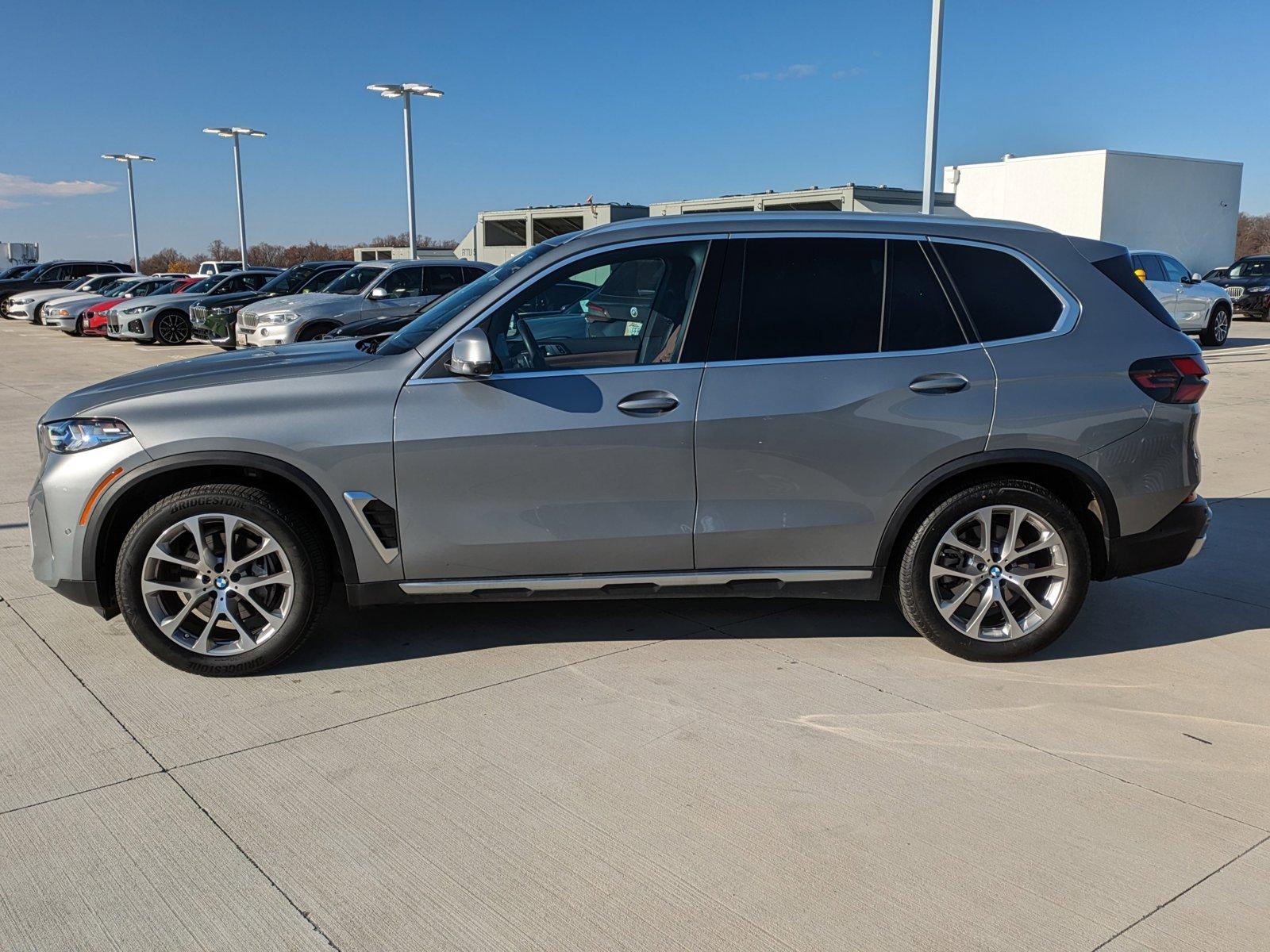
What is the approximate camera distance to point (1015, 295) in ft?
14.9

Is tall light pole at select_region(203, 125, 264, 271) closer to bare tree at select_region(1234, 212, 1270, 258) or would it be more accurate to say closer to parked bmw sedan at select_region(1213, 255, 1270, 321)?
parked bmw sedan at select_region(1213, 255, 1270, 321)

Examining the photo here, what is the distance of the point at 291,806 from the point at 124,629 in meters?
2.03

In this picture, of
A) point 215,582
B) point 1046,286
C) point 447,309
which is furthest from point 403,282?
point 1046,286

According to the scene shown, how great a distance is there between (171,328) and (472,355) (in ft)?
68.1

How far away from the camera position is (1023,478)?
179 inches

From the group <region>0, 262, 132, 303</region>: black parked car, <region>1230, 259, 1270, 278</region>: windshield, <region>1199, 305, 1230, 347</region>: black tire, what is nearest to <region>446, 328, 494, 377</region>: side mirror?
<region>1199, 305, 1230, 347</region>: black tire

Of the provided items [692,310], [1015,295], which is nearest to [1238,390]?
[1015,295]

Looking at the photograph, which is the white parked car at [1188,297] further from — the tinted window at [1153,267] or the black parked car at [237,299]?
the black parked car at [237,299]

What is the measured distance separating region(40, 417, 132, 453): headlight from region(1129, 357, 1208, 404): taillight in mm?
4119

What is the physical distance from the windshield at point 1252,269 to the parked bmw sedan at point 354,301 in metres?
20.9

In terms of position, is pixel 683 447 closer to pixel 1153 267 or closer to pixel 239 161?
pixel 1153 267

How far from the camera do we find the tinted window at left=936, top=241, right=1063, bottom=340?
14.8ft

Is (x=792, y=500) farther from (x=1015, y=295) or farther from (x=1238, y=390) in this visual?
(x=1238, y=390)

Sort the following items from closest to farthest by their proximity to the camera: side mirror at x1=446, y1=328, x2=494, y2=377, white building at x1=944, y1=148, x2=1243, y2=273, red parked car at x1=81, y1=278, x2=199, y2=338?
side mirror at x1=446, y1=328, x2=494, y2=377
red parked car at x1=81, y1=278, x2=199, y2=338
white building at x1=944, y1=148, x2=1243, y2=273
